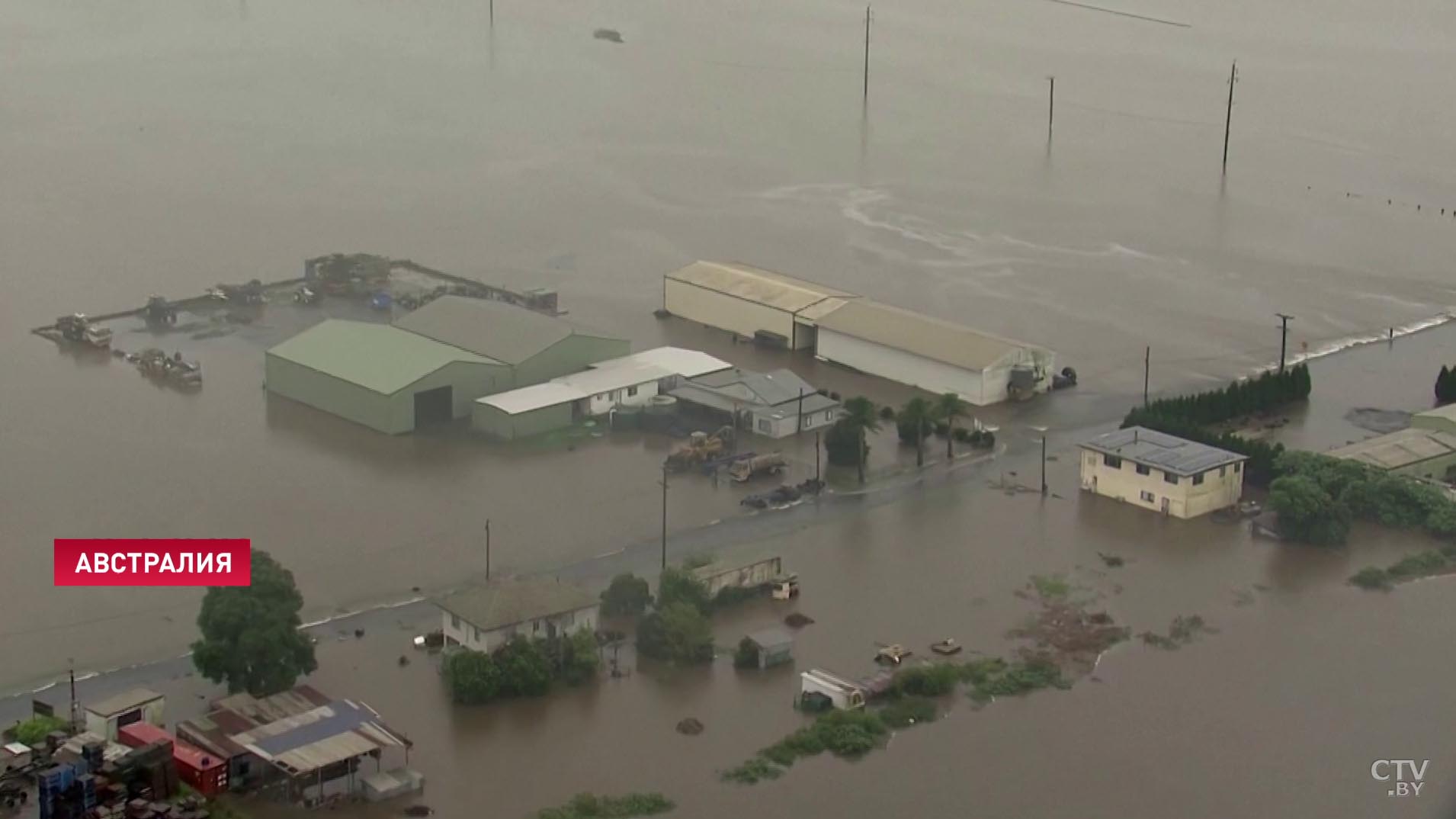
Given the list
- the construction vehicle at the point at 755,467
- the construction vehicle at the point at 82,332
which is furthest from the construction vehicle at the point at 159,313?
the construction vehicle at the point at 755,467

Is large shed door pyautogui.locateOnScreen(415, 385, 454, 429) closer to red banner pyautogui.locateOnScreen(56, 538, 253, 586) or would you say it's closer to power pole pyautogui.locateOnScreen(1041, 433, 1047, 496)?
red banner pyautogui.locateOnScreen(56, 538, 253, 586)

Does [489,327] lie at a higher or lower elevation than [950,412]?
higher

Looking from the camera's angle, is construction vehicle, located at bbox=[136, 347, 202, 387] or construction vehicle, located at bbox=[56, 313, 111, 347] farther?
construction vehicle, located at bbox=[56, 313, 111, 347]

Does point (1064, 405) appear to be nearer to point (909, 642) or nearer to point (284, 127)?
point (909, 642)

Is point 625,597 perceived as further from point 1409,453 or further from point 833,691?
point 1409,453

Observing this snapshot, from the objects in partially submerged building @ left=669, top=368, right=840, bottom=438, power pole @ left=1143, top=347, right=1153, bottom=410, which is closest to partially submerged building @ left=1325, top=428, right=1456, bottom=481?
power pole @ left=1143, top=347, right=1153, bottom=410

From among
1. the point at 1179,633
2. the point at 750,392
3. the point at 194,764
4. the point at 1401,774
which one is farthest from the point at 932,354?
the point at 194,764
